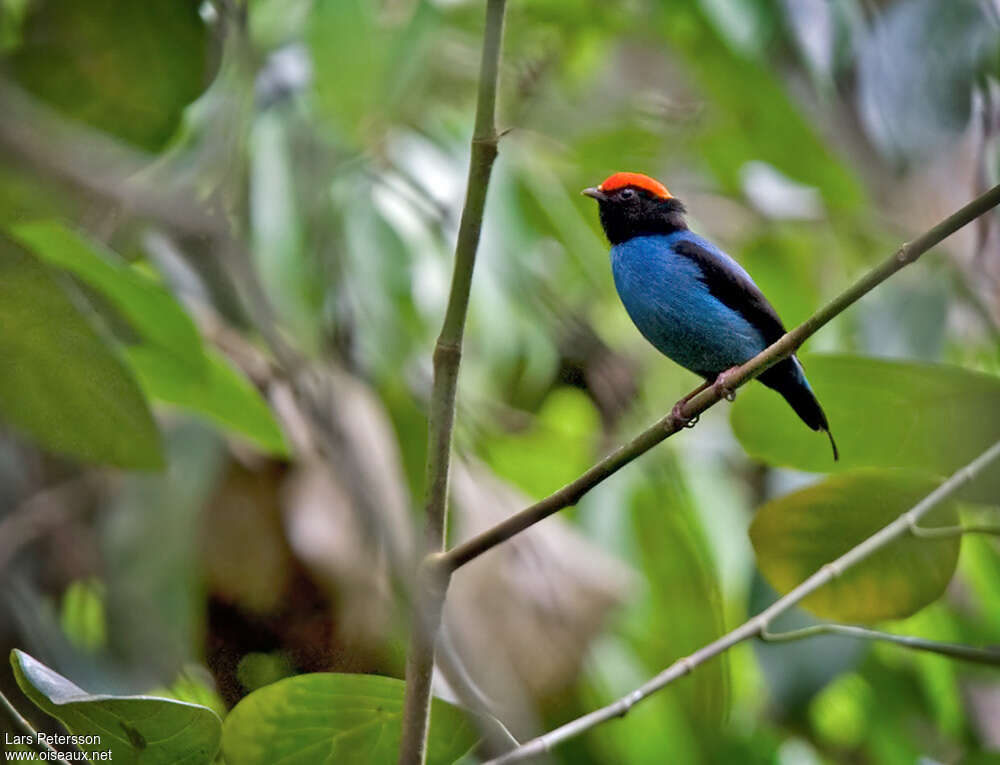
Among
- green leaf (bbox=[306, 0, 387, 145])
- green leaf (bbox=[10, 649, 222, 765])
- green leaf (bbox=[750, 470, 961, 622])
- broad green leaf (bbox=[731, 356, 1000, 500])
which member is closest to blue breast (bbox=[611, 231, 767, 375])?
broad green leaf (bbox=[731, 356, 1000, 500])

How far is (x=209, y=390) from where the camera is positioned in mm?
2016

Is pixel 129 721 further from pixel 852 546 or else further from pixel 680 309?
pixel 680 309

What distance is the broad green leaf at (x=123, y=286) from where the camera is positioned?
5.80 ft

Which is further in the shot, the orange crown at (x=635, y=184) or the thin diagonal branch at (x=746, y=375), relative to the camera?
the orange crown at (x=635, y=184)

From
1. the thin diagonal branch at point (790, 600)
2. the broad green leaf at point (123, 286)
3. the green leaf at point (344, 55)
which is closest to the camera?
the thin diagonal branch at point (790, 600)

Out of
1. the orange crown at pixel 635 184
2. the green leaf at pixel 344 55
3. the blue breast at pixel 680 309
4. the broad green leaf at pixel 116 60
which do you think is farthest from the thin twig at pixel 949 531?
the green leaf at pixel 344 55

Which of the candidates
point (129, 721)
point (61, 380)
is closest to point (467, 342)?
point (61, 380)

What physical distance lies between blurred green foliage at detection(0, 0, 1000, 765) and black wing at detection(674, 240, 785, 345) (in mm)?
232

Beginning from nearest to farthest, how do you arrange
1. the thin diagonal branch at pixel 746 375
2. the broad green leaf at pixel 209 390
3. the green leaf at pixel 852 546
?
the thin diagonal branch at pixel 746 375, the green leaf at pixel 852 546, the broad green leaf at pixel 209 390

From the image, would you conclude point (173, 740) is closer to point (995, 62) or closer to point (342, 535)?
point (342, 535)

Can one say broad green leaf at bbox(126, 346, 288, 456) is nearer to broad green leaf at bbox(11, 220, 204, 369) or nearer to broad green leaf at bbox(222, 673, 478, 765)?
broad green leaf at bbox(11, 220, 204, 369)

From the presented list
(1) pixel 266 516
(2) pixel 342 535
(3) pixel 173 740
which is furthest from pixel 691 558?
(3) pixel 173 740

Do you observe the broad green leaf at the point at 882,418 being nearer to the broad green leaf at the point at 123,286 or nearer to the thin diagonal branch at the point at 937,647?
the thin diagonal branch at the point at 937,647

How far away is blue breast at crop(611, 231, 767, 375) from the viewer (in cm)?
210
